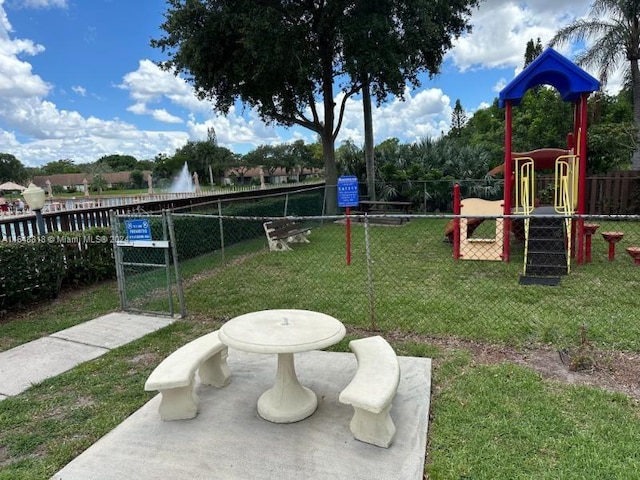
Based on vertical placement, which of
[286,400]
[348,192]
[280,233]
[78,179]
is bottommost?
[286,400]

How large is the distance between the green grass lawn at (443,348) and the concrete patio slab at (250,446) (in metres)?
0.15

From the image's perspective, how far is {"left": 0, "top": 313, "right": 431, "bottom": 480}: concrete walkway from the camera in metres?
2.57

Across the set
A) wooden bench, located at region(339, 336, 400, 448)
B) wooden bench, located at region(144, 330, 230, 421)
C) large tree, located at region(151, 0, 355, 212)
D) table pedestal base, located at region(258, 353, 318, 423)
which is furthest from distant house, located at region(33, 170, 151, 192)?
wooden bench, located at region(339, 336, 400, 448)

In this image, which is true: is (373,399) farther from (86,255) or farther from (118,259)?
(86,255)

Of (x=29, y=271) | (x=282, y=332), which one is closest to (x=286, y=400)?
(x=282, y=332)

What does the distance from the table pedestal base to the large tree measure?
38.2ft

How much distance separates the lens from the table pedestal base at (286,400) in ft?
10.2

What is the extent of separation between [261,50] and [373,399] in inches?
494

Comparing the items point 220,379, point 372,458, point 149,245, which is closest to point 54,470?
point 220,379

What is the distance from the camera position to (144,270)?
865cm

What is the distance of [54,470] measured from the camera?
268 centimetres

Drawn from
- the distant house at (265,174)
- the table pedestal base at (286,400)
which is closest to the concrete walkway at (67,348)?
the table pedestal base at (286,400)

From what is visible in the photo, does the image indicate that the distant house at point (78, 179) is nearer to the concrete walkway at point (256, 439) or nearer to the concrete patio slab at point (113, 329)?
the concrete patio slab at point (113, 329)

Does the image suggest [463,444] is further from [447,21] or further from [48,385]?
[447,21]
